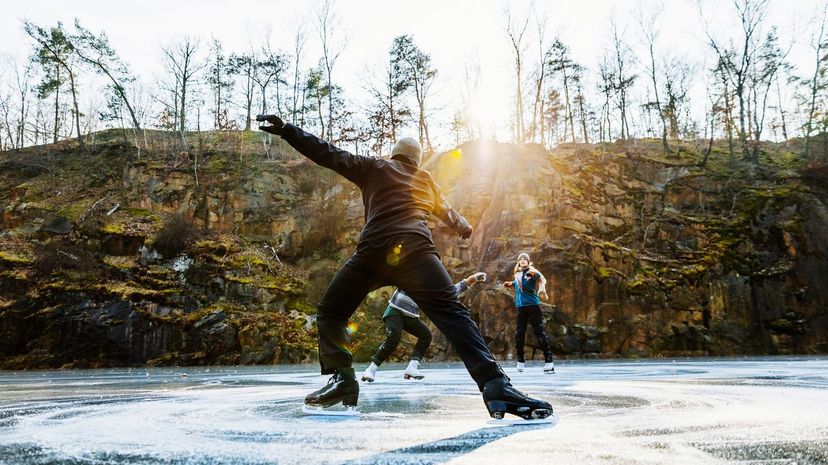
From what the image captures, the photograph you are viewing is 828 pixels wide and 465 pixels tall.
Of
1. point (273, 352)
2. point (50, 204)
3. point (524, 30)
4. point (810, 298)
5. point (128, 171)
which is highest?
point (524, 30)

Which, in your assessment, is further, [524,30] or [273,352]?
[524,30]

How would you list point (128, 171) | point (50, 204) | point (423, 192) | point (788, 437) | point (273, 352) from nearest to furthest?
point (788, 437) → point (423, 192) → point (273, 352) → point (50, 204) → point (128, 171)

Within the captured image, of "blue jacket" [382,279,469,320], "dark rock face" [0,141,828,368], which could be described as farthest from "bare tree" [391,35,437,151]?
"blue jacket" [382,279,469,320]

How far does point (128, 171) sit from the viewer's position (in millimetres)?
29656

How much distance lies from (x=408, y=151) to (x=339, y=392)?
5.88ft

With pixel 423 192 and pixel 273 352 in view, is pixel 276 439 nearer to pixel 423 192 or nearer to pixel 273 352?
pixel 423 192

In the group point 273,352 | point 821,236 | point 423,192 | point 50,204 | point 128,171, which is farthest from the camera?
point 128,171

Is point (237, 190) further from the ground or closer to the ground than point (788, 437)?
further from the ground

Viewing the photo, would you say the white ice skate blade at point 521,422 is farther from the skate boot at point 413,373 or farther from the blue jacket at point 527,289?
the blue jacket at point 527,289

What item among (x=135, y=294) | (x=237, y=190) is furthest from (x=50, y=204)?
(x=135, y=294)

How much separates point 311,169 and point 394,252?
28.7 meters

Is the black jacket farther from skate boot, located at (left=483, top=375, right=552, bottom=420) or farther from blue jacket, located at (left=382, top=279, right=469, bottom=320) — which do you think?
blue jacket, located at (left=382, top=279, right=469, bottom=320)

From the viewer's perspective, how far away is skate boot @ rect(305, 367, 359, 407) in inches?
136

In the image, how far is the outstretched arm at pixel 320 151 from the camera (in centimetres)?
321
